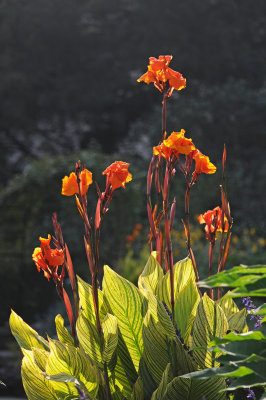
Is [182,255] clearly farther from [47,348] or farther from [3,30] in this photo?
[3,30]

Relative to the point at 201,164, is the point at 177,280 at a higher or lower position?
lower

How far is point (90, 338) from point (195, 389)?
0.32 meters

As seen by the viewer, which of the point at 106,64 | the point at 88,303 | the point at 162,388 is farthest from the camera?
the point at 106,64

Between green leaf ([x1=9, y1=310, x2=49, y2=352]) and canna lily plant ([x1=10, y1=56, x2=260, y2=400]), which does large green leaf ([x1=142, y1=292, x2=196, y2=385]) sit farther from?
green leaf ([x1=9, y1=310, x2=49, y2=352])

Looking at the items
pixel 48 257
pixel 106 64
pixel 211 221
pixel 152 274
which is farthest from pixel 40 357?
pixel 106 64

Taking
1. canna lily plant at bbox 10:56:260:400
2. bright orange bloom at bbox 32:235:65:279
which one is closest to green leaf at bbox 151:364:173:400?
canna lily plant at bbox 10:56:260:400

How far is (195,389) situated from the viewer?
154cm

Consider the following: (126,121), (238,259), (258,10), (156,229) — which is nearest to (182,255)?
(238,259)

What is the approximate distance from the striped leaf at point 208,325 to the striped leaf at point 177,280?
0.16m

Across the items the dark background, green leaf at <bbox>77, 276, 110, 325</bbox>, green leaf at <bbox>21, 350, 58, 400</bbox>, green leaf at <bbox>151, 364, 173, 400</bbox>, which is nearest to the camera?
green leaf at <bbox>151, 364, 173, 400</bbox>

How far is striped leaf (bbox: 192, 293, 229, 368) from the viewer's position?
1551 millimetres

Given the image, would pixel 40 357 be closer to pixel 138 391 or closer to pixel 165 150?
pixel 138 391

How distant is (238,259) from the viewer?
218 inches

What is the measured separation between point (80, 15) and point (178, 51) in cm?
286
